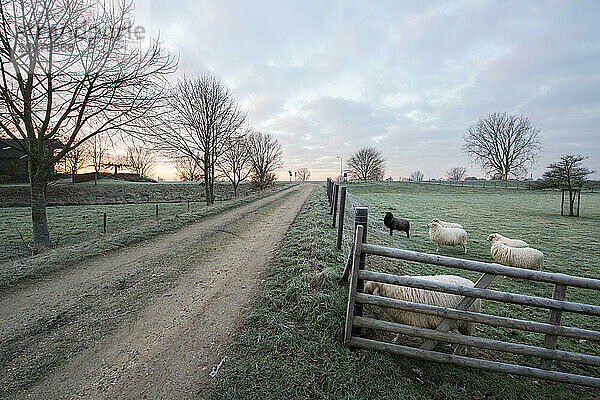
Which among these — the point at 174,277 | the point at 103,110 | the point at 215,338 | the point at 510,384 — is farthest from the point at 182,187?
the point at 510,384

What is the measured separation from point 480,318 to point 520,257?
200 inches

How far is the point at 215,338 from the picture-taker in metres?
3.70

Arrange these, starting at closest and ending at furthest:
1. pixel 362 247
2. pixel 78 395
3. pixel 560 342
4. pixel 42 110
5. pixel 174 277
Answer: pixel 78 395, pixel 362 247, pixel 560 342, pixel 174 277, pixel 42 110

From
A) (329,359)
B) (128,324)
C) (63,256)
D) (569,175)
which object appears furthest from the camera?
(569,175)

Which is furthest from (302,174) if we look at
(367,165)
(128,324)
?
(128,324)

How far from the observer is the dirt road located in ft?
9.74

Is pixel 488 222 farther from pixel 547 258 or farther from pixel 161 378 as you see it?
pixel 161 378

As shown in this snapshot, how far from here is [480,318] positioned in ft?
10.0

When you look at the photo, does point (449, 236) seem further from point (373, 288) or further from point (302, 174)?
point (302, 174)

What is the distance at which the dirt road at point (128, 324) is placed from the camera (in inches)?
117

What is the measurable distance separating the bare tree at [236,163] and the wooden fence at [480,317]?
25.2 m

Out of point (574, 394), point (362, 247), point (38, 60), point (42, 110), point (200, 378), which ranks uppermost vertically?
point (38, 60)

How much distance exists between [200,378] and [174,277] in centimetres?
337

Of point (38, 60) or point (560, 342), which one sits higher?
point (38, 60)
